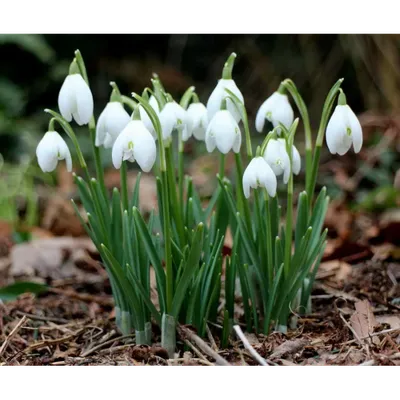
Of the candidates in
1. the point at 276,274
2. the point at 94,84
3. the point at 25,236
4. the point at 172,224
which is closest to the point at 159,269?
the point at 172,224

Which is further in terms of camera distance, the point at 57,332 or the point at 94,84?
the point at 94,84

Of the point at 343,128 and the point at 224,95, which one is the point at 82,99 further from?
the point at 343,128

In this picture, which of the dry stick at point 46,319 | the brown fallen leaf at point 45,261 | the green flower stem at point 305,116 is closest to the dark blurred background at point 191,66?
the brown fallen leaf at point 45,261

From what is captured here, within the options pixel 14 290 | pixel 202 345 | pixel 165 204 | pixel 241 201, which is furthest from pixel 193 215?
pixel 14 290

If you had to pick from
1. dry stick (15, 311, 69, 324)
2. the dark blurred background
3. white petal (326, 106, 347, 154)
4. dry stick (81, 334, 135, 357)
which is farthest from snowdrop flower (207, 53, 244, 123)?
the dark blurred background

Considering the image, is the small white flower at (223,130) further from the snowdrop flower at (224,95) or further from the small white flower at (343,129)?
the small white flower at (343,129)
